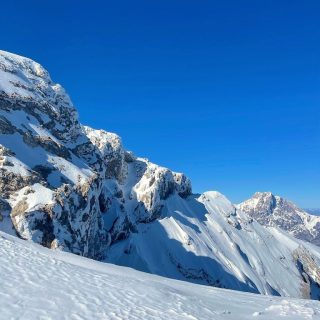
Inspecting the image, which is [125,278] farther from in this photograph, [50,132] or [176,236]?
[176,236]

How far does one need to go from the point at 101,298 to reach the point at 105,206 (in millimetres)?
102343

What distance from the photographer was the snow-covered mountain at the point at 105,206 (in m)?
75.5

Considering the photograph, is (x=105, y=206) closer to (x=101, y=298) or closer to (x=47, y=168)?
(x=47, y=168)

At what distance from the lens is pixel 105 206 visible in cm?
11825

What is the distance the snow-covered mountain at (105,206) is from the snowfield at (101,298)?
4923 cm

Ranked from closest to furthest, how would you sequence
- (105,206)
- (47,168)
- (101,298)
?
(101,298) → (47,168) → (105,206)

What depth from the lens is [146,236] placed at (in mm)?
145125

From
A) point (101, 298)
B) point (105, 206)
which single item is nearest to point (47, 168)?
point (105, 206)

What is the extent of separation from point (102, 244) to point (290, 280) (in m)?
110

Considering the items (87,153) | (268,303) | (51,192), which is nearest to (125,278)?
(268,303)

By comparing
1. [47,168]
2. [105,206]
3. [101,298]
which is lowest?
[101,298]

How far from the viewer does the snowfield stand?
14.8 metres

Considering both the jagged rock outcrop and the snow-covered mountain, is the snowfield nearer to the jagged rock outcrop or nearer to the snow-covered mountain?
the jagged rock outcrop

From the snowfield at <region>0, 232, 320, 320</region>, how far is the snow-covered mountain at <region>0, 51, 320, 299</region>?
1938 inches
